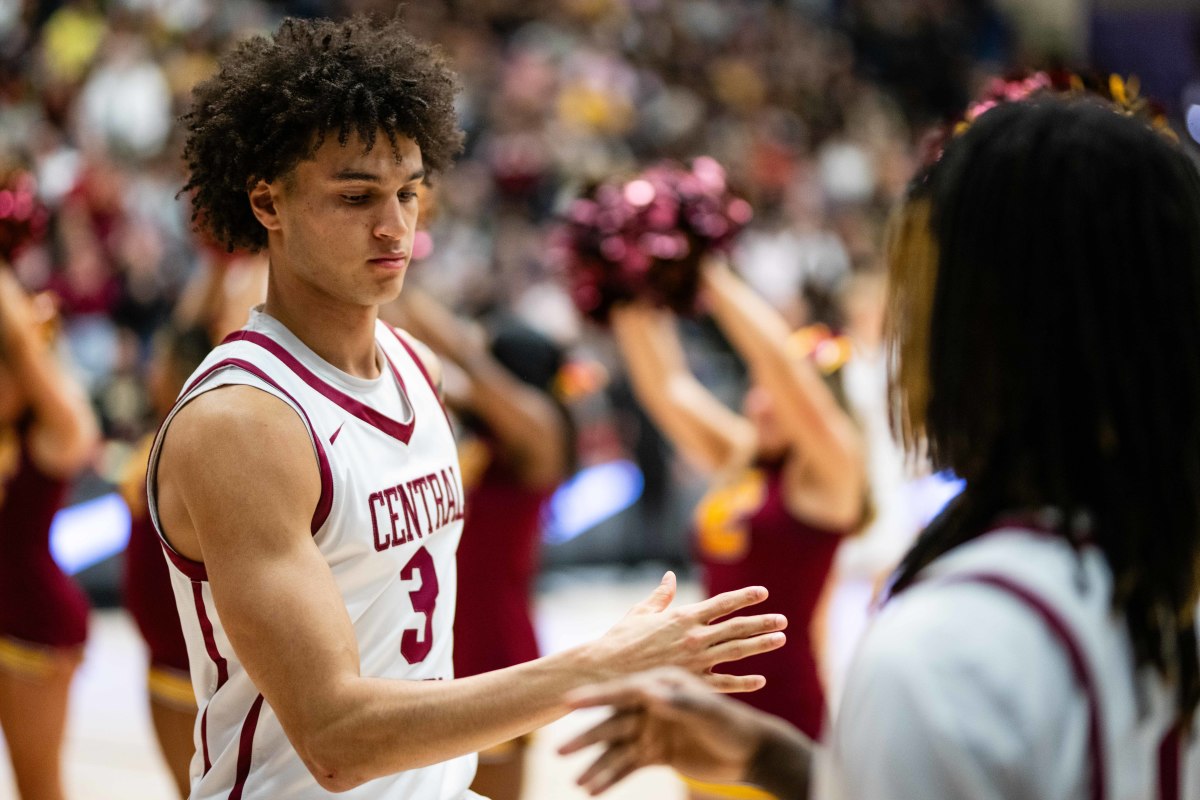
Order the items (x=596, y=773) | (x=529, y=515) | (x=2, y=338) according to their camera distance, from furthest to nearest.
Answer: (x=529, y=515) → (x=2, y=338) → (x=596, y=773)

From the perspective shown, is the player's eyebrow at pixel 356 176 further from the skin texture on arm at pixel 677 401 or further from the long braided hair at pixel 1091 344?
the skin texture on arm at pixel 677 401

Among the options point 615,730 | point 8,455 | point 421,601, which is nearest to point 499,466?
point 8,455

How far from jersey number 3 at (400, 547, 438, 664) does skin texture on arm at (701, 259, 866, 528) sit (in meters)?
1.68

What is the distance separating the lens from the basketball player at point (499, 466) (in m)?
3.98

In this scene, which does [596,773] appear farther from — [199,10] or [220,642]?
[199,10]

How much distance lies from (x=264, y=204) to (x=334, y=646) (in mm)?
739

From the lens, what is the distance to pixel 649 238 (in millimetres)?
3547

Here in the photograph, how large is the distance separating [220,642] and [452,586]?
15.8 inches

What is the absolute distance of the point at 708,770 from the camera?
1.41 metres

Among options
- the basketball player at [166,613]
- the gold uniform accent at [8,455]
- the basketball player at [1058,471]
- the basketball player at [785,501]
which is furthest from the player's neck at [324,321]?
the gold uniform accent at [8,455]

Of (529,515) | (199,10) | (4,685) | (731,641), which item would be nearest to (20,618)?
(4,685)

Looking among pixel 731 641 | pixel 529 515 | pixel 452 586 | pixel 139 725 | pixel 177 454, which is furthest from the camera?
pixel 139 725

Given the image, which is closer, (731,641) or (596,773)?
(596,773)

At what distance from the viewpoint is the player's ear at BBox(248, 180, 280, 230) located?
2053 mm
